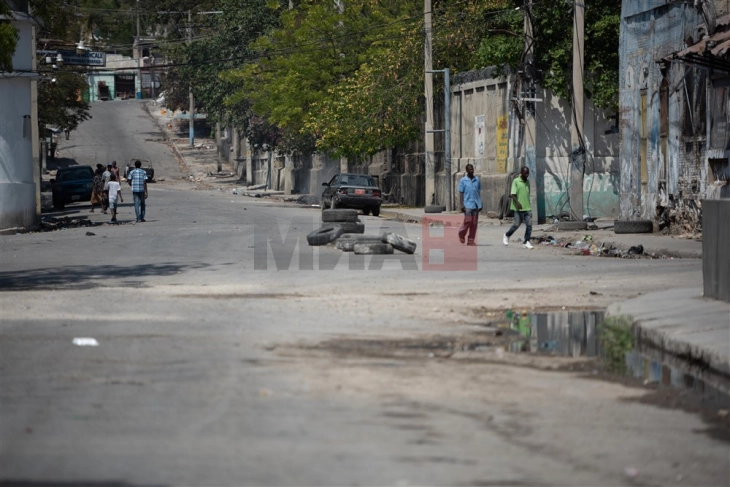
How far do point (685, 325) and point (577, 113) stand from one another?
21.6m

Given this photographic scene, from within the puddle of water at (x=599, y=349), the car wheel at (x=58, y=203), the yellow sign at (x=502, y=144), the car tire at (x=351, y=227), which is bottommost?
the puddle of water at (x=599, y=349)

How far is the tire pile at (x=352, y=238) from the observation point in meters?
23.5

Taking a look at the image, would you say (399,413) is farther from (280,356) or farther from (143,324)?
(143,324)

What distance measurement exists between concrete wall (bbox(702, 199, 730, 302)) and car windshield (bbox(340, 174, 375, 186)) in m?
31.8

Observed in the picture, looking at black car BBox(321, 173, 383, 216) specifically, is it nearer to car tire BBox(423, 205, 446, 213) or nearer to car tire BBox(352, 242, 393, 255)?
car tire BBox(423, 205, 446, 213)

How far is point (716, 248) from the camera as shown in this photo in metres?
13.9

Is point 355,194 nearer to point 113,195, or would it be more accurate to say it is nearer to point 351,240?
point 113,195

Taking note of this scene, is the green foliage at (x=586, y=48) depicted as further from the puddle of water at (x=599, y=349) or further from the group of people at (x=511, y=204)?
the puddle of water at (x=599, y=349)

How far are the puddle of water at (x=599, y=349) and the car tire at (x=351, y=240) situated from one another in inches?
381

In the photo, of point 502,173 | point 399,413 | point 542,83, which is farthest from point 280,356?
point 502,173

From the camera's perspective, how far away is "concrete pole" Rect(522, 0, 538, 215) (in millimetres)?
35844

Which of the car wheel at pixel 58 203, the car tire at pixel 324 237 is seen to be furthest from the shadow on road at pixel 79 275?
the car wheel at pixel 58 203

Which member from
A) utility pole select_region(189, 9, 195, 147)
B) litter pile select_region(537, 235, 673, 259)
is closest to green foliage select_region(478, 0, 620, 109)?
litter pile select_region(537, 235, 673, 259)

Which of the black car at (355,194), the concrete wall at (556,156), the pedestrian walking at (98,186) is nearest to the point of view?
the concrete wall at (556,156)
